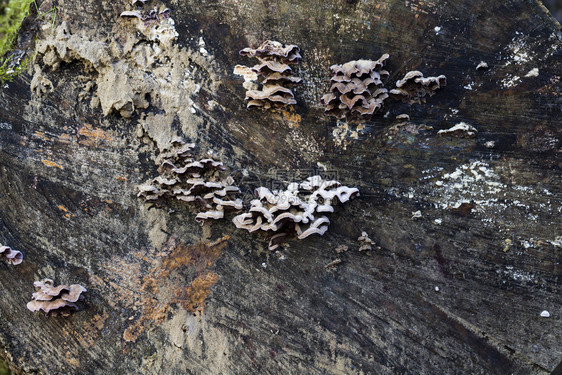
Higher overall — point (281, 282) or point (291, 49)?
point (291, 49)

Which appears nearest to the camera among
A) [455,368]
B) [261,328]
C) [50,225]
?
[455,368]

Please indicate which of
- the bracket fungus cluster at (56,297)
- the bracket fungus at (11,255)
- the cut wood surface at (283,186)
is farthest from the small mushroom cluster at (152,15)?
the bracket fungus cluster at (56,297)

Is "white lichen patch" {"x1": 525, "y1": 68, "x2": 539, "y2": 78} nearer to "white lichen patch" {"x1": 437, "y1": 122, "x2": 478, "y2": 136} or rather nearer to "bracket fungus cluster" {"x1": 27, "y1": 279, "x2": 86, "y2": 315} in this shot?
"white lichen patch" {"x1": 437, "y1": 122, "x2": 478, "y2": 136}

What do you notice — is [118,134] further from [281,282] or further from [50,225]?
[281,282]

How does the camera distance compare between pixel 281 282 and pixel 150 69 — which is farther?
pixel 150 69

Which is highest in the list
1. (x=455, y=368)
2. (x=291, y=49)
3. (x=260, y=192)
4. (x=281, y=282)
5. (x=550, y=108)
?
(x=291, y=49)

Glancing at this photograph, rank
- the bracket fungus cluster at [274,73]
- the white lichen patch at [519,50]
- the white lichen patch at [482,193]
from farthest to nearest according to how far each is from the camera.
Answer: the bracket fungus cluster at [274,73]
the white lichen patch at [519,50]
the white lichen patch at [482,193]

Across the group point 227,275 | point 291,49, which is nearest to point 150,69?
point 291,49

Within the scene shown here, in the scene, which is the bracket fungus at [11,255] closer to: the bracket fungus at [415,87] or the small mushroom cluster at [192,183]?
the small mushroom cluster at [192,183]
